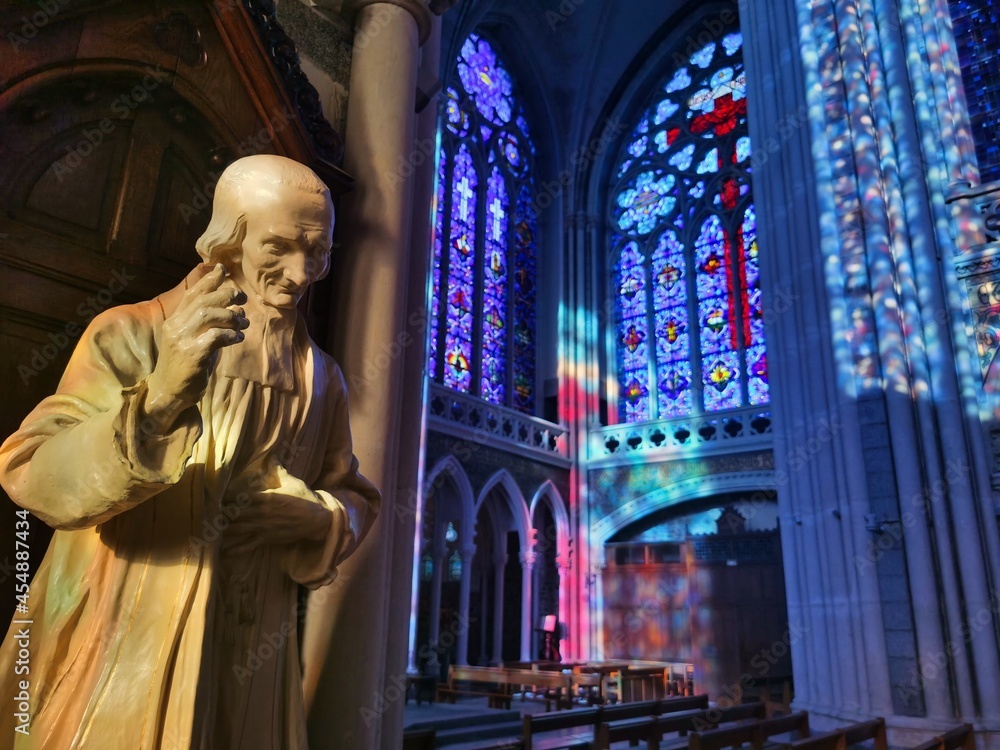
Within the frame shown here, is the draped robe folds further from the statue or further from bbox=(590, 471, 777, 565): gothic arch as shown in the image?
bbox=(590, 471, 777, 565): gothic arch

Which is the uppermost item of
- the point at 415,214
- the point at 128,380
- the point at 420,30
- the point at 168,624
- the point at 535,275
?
the point at 535,275

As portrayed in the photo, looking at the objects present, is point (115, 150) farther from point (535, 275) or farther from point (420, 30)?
point (535, 275)

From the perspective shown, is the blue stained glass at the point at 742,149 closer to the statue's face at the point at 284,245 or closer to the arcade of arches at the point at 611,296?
the arcade of arches at the point at 611,296

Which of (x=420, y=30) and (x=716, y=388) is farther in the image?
(x=716, y=388)

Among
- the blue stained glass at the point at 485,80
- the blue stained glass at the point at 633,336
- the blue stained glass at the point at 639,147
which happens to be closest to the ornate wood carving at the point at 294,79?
the blue stained glass at the point at 633,336

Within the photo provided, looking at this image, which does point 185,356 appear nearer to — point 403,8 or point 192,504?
point 192,504

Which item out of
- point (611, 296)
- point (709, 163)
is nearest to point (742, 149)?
point (709, 163)

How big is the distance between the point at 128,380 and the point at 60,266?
0.52 m

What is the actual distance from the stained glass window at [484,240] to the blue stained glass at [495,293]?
0.06ft

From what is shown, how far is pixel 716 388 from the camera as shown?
39.9 feet

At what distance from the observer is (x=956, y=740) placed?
403cm

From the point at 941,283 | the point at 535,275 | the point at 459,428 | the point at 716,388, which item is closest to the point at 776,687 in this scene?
the point at 716,388

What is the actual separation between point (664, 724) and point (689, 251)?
10.3 metres

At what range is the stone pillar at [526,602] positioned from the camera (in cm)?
1144
